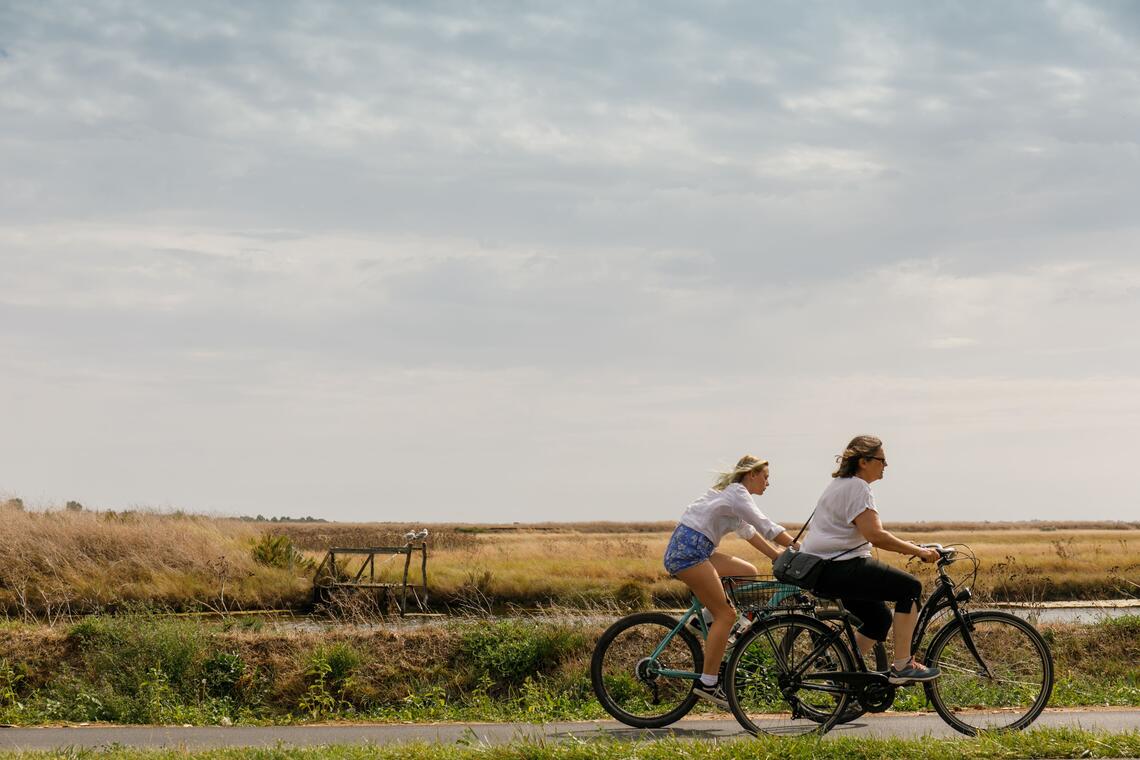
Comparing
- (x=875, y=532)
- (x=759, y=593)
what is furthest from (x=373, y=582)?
(x=875, y=532)

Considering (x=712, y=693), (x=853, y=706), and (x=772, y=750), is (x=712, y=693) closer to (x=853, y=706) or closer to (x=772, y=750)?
(x=853, y=706)

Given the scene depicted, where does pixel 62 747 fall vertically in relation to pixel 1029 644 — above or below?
below

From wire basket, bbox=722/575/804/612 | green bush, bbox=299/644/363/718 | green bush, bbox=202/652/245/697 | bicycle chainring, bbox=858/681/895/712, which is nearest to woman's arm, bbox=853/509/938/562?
wire basket, bbox=722/575/804/612

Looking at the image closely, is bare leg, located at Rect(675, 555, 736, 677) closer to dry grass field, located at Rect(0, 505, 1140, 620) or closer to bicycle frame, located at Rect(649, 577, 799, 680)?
bicycle frame, located at Rect(649, 577, 799, 680)

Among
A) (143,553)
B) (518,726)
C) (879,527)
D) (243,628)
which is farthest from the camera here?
(143,553)

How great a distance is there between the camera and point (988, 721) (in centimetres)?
872

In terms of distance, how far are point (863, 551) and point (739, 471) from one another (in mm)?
1088

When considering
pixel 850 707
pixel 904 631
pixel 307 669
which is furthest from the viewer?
pixel 307 669

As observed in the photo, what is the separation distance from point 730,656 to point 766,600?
1.95 feet

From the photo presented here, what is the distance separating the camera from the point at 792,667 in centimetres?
857

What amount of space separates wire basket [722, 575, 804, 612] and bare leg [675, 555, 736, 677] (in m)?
0.14

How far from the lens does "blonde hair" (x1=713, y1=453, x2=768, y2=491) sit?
8797 millimetres

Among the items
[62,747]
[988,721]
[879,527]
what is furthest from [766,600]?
[62,747]

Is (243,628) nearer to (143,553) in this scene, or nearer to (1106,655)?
(1106,655)
